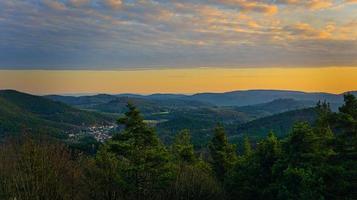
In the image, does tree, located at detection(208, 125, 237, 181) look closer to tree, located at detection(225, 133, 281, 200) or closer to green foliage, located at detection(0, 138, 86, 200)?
tree, located at detection(225, 133, 281, 200)

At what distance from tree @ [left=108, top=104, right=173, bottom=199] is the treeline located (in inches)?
2.7

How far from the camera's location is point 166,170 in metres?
27.2

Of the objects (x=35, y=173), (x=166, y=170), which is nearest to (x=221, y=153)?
(x=166, y=170)

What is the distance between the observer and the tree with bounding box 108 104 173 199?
84.0 feet

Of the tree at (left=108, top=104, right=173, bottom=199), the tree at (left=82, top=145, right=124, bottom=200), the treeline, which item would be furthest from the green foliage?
the tree at (left=108, top=104, right=173, bottom=199)

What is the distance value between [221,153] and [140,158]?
588 inches

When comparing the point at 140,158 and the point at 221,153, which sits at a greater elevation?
the point at 140,158

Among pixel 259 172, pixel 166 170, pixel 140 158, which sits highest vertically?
pixel 140 158

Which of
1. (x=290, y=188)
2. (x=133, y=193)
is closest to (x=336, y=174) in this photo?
(x=290, y=188)

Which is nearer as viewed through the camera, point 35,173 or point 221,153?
point 35,173

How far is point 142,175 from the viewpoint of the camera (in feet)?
85.7

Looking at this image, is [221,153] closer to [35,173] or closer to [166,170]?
[166,170]

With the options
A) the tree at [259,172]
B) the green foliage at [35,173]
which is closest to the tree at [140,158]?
the tree at [259,172]

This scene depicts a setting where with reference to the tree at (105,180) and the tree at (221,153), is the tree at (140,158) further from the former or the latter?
→ the tree at (221,153)
